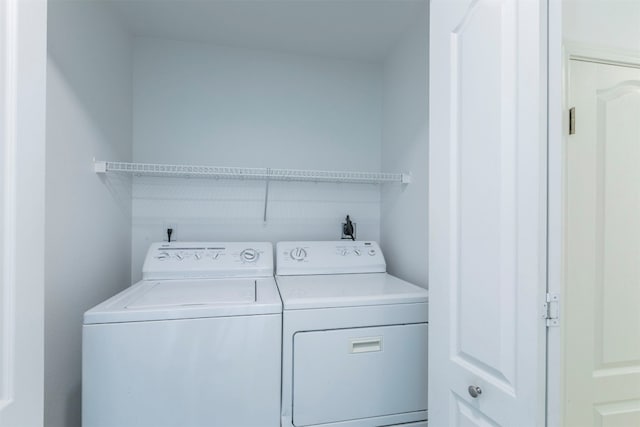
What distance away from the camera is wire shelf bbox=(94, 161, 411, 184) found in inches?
67.2

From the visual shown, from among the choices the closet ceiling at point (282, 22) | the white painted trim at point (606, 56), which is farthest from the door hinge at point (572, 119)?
the closet ceiling at point (282, 22)

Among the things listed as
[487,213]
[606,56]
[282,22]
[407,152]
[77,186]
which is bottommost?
Result: [487,213]

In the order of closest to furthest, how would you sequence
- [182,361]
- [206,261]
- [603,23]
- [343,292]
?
[603,23], [182,361], [343,292], [206,261]

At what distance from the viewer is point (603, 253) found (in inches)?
39.7

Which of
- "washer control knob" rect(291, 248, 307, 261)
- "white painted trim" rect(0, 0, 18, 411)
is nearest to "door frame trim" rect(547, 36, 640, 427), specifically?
"white painted trim" rect(0, 0, 18, 411)

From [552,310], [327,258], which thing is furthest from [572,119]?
[327,258]

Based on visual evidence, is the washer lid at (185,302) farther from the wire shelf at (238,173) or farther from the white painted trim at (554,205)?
the white painted trim at (554,205)

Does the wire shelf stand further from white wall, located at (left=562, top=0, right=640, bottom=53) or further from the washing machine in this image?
white wall, located at (left=562, top=0, right=640, bottom=53)

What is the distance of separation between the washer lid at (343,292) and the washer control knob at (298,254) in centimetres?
15

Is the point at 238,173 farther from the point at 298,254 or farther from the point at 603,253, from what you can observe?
the point at 603,253

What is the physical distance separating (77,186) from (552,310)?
1928mm

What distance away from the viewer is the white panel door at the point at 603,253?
3.25 ft

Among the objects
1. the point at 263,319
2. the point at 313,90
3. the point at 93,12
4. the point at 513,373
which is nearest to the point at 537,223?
the point at 513,373

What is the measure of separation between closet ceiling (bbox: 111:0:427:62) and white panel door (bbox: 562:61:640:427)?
3.98ft
